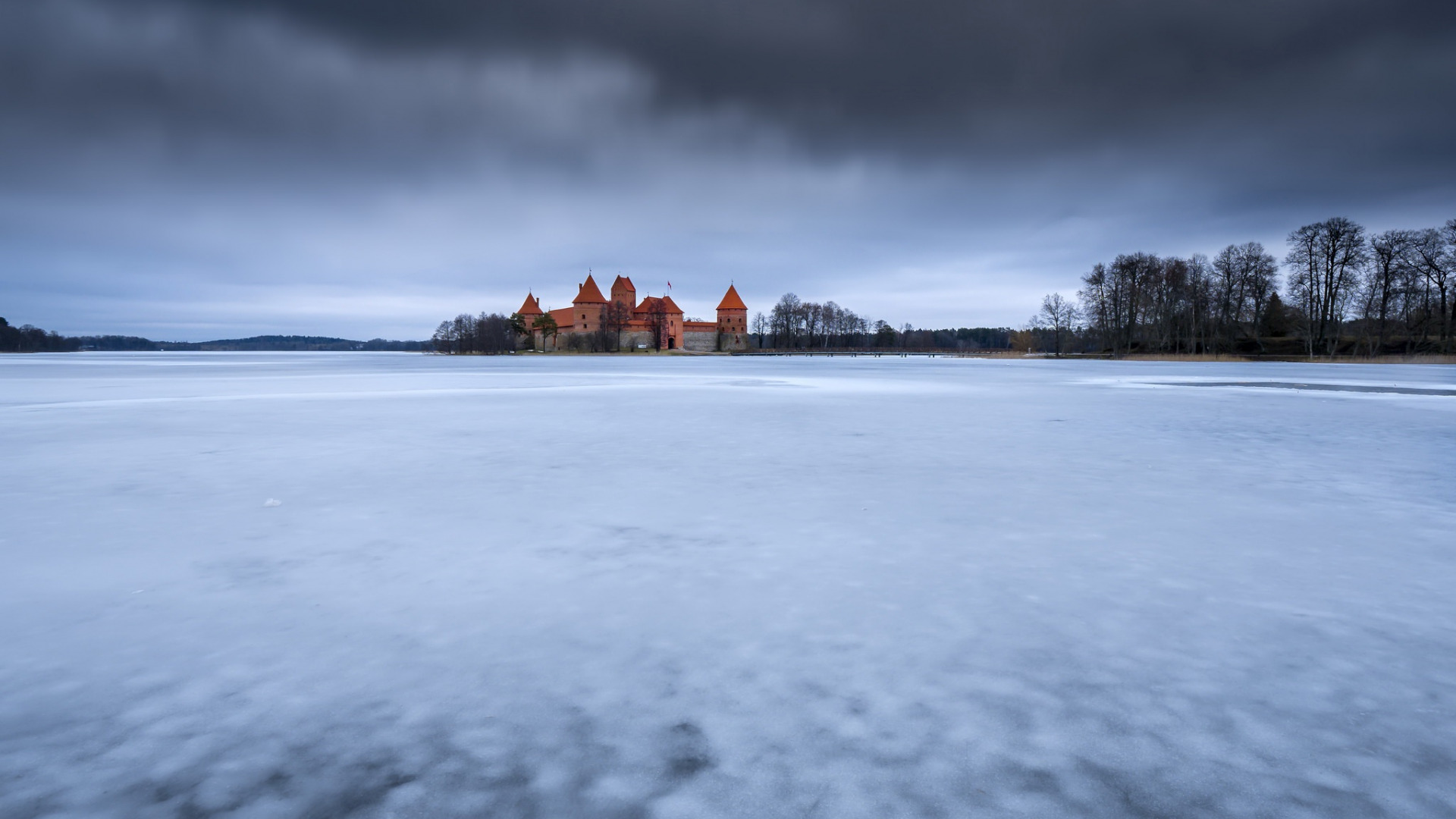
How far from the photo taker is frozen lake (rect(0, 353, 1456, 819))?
86.5 inches

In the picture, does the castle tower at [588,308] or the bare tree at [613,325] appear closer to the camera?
the bare tree at [613,325]

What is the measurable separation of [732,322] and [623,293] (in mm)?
21173

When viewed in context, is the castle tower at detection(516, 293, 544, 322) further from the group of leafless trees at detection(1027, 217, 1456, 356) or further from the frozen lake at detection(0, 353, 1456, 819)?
the frozen lake at detection(0, 353, 1456, 819)

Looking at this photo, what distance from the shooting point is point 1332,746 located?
2.38 meters

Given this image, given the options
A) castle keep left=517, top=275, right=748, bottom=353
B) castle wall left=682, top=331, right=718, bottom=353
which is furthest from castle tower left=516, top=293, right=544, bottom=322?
castle wall left=682, top=331, right=718, bottom=353

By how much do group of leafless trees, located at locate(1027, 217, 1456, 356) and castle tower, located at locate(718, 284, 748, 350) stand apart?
2414 inches

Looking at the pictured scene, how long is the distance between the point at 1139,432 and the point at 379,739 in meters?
11.4

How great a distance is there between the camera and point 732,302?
422 ft

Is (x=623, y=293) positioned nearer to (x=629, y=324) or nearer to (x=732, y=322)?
(x=629, y=324)

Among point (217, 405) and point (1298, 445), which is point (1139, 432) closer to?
point (1298, 445)

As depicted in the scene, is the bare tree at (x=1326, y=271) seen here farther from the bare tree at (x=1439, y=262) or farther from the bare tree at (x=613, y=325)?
the bare tree at (x=613, y=325)

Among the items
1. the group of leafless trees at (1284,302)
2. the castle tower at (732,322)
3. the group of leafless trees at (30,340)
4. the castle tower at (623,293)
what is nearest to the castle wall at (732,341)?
the castle tower at (732,322)

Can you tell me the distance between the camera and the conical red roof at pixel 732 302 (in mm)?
127938

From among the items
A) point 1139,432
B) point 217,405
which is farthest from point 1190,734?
point 217,405
